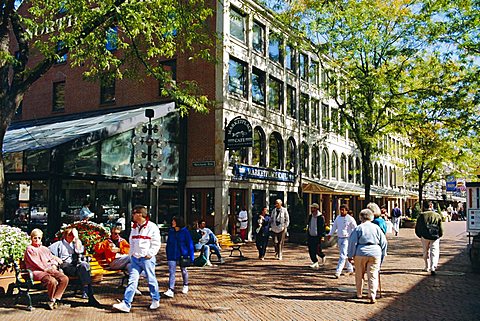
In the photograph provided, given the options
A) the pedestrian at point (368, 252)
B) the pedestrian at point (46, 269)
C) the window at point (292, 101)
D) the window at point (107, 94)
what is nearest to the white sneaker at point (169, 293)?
the pedestrian at point (46, 269)

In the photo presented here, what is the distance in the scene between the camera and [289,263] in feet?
44.9

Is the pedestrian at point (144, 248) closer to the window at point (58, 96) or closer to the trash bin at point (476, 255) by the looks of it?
the trash bin at point (476, 255)

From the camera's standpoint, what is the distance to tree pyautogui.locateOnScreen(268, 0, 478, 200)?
1988 cm

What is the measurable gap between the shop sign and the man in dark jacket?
35.2 feet

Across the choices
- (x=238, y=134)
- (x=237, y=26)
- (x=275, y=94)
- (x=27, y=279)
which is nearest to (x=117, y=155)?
(x=238, y=134)

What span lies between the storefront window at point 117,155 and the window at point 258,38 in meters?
→ 9.45

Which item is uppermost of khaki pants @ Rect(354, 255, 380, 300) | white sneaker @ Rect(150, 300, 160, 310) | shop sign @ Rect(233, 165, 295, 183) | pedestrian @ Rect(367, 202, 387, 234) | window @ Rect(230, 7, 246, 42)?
window @ Rect(230, 7, 246, 42)

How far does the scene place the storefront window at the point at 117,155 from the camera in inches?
673

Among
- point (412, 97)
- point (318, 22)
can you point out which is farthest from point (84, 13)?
point (412, 97)

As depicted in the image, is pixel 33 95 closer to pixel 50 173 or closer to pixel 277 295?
pixel 50 173

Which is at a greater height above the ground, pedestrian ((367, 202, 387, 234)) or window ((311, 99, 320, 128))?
window ((311, 99, 320, 128))

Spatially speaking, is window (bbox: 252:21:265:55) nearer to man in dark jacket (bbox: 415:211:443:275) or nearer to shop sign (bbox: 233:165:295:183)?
shop sign (bbox: 233:165:295:183)

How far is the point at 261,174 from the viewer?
23078mm

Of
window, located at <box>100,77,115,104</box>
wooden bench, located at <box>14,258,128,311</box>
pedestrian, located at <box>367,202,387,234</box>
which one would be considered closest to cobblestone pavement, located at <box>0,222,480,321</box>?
wooden bench, located at <box>14,258,128,311</box>
